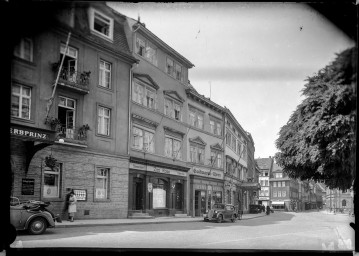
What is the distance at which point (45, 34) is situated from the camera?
2617 mm

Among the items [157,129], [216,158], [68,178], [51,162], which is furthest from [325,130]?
[51,162]

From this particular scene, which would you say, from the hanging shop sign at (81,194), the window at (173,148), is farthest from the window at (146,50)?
the hanging shop sign at (81,194)

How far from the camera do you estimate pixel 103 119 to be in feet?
10.8

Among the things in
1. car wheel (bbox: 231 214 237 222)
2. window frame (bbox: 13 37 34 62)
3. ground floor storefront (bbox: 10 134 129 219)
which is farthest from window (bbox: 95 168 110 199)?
car wheel (bbox: 231 214 237 222)

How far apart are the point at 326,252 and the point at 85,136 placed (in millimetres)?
2202

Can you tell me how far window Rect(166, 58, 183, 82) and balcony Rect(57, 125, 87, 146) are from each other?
1.00 meters

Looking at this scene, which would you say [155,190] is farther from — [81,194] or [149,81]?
[149,81]

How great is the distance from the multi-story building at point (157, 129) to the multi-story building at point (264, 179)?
44.1 inches

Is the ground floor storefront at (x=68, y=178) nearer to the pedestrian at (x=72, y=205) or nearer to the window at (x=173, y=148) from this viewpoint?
the pedestrian at (x=72, y=205)

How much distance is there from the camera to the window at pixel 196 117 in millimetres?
3884

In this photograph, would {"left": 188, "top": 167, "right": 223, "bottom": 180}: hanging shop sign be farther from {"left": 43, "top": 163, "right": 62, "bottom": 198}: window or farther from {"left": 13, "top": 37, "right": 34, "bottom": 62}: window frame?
{"left": 13, "top": 37, "right": 34, "bottom": 62}: window frame

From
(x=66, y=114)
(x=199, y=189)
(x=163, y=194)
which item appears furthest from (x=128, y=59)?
(x=199, y=189)

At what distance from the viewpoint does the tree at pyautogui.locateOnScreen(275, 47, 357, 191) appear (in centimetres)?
286

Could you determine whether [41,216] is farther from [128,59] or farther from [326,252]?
[326,252]
